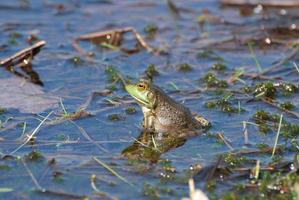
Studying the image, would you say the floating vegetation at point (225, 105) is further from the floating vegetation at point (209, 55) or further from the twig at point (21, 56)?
the twig at point (21, 56)

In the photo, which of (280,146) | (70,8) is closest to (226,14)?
(70,8)

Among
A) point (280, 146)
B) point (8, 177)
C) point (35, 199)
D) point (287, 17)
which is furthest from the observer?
point (287, 17)

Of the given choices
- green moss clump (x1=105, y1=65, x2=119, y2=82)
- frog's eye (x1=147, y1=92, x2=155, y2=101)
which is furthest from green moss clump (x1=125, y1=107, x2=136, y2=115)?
green moss clump (x1=105, y1=65, x2=119, y2=82)

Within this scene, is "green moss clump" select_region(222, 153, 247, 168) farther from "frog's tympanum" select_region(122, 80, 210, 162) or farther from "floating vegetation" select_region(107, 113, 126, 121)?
"floating vegetation" select_region(107, 113, 126, 121)

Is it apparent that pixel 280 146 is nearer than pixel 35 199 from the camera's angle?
No

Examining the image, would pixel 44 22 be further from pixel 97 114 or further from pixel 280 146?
pixel 280 146

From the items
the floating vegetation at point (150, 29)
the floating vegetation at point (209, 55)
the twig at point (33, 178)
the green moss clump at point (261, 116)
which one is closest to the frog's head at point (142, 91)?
the green moss clump at point (261, 116)
